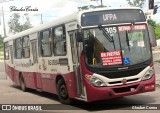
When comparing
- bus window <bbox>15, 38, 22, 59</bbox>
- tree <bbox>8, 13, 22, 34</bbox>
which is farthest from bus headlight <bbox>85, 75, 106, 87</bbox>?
tree <bbox>8, 13, 22, 34</bbox>

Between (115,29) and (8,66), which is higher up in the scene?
(115,29)

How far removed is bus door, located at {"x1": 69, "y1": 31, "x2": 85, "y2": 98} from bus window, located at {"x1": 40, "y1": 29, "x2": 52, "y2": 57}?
219cm

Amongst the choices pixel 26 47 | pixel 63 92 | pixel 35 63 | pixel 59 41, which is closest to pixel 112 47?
pixel 59 41

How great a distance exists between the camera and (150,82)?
11367mm

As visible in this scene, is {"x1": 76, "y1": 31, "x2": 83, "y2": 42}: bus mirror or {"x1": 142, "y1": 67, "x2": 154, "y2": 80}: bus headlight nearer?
{"x1": 76, "y1": 31, "x2": 83, "y2": 42}: bus mirror

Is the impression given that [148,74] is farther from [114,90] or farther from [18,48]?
[18,48]

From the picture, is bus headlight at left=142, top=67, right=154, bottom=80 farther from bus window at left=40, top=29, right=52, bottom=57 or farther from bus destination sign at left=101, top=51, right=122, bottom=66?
bus window at left=40, top=29, right=52, bottom=57

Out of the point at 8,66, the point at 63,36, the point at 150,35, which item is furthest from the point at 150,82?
the point at 8,66

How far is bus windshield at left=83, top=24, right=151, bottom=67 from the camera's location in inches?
430

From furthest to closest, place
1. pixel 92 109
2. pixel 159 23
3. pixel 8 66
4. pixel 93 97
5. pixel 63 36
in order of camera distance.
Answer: pixel 159 23 < pixel 8 66 < pixel 63 36 < pixel 92 109 < pixel 93 97

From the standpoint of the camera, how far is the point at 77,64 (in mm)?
11383

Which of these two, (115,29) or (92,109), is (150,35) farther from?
→ (92,109)

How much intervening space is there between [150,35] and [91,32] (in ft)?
5.94

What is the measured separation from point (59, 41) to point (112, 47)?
7.93 feet
